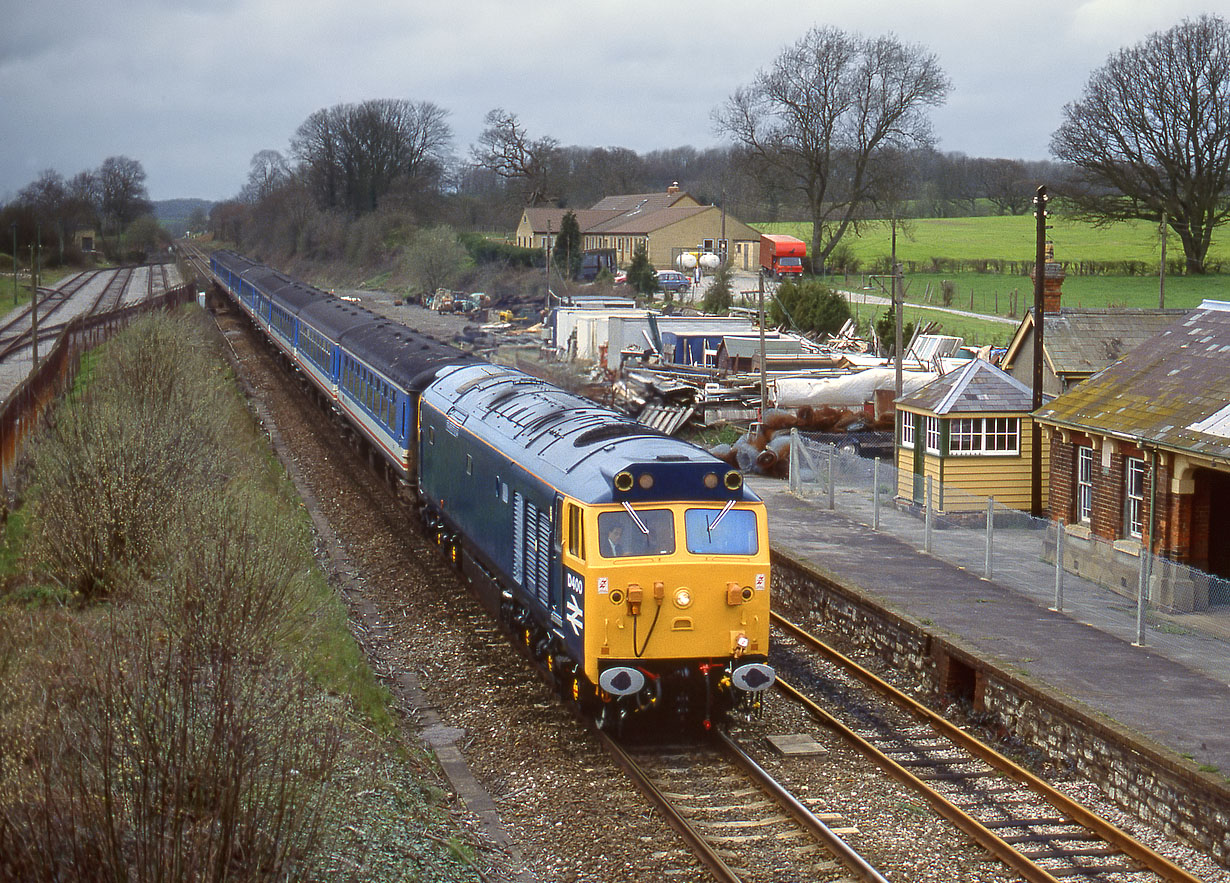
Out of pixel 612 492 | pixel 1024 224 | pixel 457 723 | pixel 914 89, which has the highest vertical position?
pixel 914 89

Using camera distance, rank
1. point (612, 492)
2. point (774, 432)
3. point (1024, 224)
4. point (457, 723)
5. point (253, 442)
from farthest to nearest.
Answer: point (1024, 224) < point (774, 432) < point (253, 442) < point (457, 723) < point (612, 492)

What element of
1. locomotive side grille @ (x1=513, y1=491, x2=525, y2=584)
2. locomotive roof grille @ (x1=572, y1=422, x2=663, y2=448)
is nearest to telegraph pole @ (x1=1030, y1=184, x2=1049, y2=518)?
locomotive roof grille @ (x1=572, y1=422, x2=663, y2=448)

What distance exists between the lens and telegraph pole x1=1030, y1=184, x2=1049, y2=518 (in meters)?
20.6

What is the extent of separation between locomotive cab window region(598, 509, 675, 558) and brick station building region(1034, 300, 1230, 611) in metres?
7.02

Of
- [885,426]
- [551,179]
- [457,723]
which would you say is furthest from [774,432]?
[551,179]

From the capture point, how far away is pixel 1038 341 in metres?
21.0

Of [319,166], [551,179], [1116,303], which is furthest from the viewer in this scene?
[319,166]

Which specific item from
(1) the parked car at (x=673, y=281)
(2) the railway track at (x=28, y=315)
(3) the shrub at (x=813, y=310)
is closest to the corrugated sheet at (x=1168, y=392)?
(3) the shrub at (x=813, y=310)

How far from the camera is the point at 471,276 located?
256 ft

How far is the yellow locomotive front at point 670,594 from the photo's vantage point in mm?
10961

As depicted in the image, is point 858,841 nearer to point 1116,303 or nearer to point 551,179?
point 1116,303

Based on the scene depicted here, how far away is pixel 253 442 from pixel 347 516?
443 cm

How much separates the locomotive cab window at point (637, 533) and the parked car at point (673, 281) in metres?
56.4

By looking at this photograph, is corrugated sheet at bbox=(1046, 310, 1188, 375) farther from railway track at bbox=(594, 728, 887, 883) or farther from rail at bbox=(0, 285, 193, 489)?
rail at bbox=(0, 285, 193, 489)
